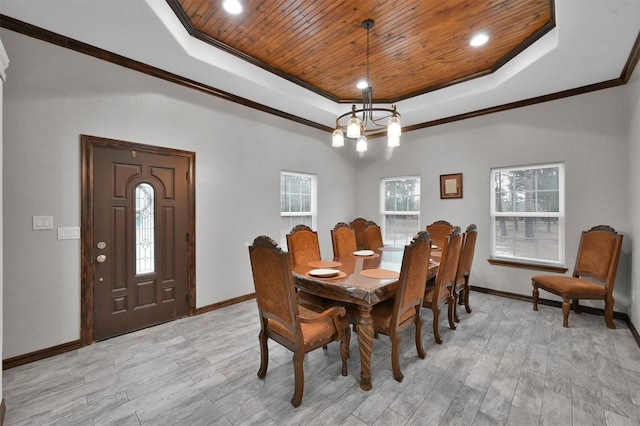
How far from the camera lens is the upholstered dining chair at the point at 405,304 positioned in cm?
209

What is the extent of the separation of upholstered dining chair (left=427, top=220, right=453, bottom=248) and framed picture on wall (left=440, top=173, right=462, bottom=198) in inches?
19.1

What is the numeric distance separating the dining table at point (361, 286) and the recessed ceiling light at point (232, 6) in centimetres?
236

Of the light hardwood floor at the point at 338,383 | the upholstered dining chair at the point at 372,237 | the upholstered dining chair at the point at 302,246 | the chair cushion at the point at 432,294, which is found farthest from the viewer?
the upholstered dining chair at the point at 372,237

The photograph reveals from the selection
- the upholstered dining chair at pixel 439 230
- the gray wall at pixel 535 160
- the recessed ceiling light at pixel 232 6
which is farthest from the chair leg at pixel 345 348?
the gray wall at pixel 535 160

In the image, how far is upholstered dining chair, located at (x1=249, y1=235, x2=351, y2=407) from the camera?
183 cm

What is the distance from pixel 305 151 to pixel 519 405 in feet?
13.6

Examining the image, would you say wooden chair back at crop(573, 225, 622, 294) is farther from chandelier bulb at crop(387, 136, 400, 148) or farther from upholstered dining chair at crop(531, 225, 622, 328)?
chandelier bulb at crop(387, 136, 400, 148)

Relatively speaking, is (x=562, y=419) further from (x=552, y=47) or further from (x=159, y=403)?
(x=552, y=47)

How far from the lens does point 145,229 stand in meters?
3.12

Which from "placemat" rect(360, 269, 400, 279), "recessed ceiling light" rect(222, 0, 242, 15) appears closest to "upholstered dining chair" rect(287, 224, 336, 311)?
"placemat" rect(360, 269, 400, 279)

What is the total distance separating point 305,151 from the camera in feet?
16.1

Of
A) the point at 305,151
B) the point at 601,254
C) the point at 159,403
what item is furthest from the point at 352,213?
the point at 159,403

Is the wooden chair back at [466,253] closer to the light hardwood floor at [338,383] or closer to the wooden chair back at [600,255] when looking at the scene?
the light hardwood floor at [338,383]

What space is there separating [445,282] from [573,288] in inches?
60.3
